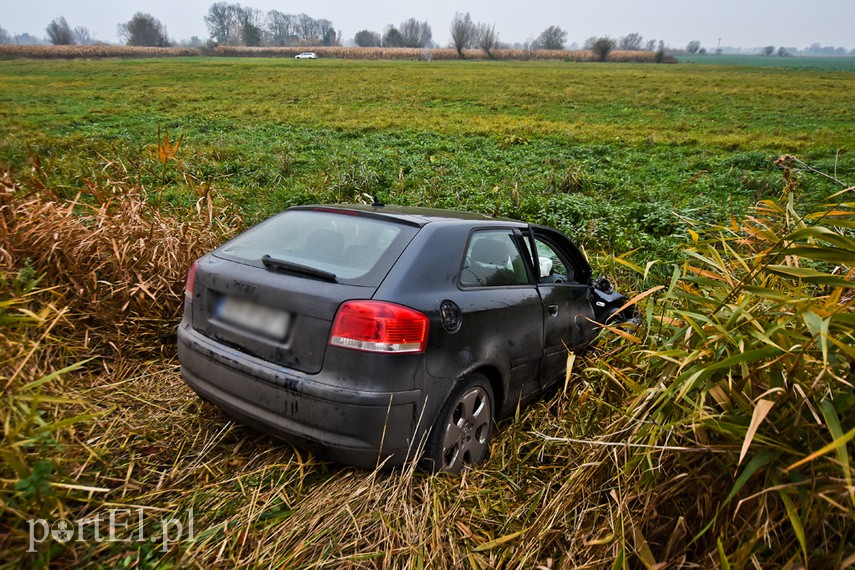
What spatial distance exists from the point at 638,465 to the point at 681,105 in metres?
28.1

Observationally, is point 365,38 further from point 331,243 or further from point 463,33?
point 331,243

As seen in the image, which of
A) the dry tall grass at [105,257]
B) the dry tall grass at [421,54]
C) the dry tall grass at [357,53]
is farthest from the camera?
the dry tall grass at [421,54]

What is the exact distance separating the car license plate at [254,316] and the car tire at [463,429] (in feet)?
2.96

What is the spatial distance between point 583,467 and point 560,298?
157 cm

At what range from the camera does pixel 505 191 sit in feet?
32.7

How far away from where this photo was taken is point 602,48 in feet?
228

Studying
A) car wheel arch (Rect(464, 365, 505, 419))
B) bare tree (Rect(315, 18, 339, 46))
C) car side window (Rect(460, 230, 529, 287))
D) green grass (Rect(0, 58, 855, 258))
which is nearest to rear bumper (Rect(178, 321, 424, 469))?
car wheel arch (Rect(464, 365, 505, 419))

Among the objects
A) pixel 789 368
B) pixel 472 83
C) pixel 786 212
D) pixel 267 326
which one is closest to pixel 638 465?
pixel 789 368

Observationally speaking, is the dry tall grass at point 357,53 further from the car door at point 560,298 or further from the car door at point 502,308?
the car door at point 502,308

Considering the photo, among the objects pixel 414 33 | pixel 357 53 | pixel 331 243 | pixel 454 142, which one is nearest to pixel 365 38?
pixel 414 33

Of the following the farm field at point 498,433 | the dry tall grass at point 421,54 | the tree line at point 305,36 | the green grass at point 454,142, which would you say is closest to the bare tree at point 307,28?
the tree line at point 305,36

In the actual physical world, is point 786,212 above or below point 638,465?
above

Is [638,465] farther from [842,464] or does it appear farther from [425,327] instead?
[425,327]

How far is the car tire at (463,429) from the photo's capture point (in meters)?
2.66
